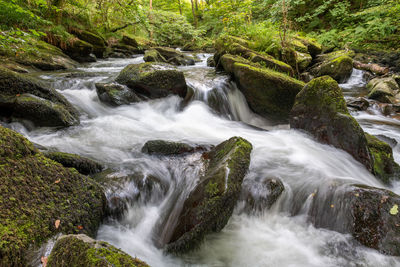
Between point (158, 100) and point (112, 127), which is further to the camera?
point (158, 100)

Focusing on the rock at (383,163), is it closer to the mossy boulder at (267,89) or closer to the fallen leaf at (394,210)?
the fallen leaf at (394,210)

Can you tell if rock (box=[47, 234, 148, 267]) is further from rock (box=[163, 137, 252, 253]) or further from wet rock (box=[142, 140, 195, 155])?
wet rock (box=[142, 140, 195, 155])

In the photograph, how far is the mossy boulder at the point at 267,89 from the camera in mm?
5520

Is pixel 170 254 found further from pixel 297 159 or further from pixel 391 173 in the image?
pixel 391 173

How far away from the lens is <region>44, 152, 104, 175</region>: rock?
2859mm

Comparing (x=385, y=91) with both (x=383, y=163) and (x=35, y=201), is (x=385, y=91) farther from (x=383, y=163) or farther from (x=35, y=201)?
(x=35, y=201)

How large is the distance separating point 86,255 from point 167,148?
2.62 m

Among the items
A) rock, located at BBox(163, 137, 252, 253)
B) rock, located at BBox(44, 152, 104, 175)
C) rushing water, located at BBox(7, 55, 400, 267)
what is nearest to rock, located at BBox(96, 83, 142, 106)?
rushing water, located at BBox(7, 55, 400, 267)

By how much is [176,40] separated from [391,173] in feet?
68.0


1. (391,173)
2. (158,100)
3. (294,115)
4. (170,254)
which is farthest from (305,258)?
(158,100)

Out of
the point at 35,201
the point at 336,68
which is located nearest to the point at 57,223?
the point at 35,201

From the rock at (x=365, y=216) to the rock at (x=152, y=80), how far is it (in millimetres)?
4346

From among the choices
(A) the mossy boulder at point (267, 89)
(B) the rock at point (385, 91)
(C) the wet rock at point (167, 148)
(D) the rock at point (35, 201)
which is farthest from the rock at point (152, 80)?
(B) the rock at point (385, 91)

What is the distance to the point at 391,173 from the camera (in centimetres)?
369
